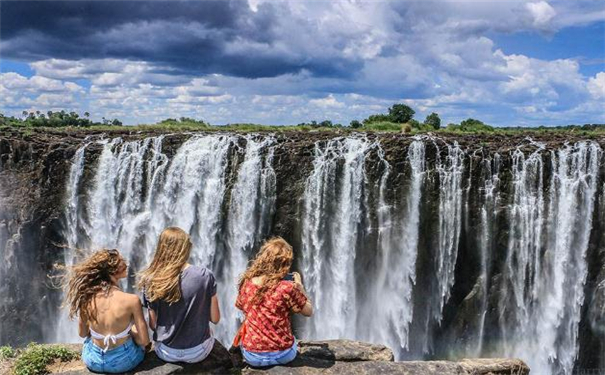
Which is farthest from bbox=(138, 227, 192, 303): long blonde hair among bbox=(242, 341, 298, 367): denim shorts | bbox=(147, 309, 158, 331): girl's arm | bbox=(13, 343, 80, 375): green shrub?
bbox=(13, 343, 80, 375): green shrub

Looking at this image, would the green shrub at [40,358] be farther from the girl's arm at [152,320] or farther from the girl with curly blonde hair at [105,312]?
the girl's arm at [152,320]

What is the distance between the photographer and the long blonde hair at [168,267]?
4914mm

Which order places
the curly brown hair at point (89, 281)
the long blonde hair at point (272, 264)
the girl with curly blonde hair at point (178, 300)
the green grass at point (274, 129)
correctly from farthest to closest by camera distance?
1. the green grass at point (274, 129)
2. the long blonde hair at point (272, 264)
3. the girl with curly blonde hair at point (178, 300)
4. the curly brown hair at point (89, 281)

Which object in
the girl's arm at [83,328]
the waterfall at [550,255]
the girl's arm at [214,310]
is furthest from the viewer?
the waterfall at [550,255]

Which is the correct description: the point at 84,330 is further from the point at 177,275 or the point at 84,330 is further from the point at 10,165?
the point at 10,165

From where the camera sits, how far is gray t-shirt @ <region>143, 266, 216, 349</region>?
16.7 ft

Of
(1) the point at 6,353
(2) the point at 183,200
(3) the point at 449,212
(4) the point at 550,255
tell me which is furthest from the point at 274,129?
(1) the point at 6,353

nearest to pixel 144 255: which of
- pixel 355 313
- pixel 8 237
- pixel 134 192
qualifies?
pixel 134 192

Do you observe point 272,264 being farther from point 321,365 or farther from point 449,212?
point 449,212

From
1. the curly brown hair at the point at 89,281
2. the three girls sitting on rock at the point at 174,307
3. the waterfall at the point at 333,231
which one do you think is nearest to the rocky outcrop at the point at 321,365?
the three girls sitting on rock at the point at 174,307

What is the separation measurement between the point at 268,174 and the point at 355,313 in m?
5.61

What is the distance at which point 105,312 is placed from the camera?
4.93 m

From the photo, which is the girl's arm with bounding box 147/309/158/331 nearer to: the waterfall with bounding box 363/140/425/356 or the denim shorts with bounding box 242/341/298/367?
the denim shorts with bounding box 242/341/298/367

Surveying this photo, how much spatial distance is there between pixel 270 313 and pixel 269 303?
108 millimetres
